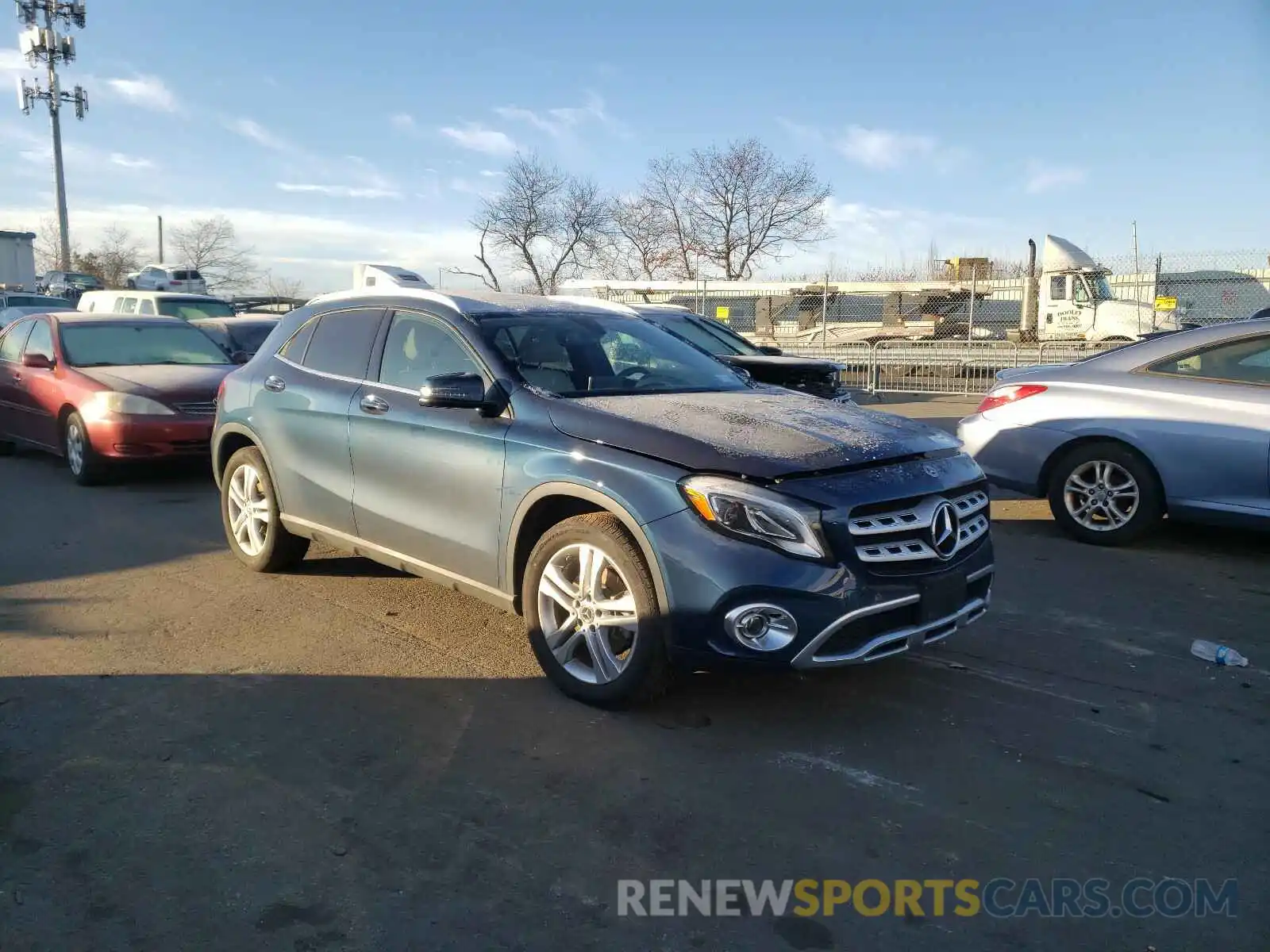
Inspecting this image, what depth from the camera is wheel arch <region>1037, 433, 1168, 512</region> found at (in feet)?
22.6

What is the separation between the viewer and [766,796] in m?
3.46

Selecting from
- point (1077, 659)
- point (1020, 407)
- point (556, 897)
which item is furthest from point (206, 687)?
point (1020, 407)

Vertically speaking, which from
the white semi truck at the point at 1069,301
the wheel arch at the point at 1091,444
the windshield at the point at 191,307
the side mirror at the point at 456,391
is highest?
the white semi truck at the point at 1069,301

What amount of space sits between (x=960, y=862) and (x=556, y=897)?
1.23 m

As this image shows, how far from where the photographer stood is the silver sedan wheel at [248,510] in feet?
20.1

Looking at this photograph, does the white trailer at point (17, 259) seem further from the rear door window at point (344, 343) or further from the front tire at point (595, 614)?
the front tire at point (595, 614)

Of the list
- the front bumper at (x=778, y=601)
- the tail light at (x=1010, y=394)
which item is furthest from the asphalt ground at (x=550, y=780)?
the tail light at (x=1010, y=394)

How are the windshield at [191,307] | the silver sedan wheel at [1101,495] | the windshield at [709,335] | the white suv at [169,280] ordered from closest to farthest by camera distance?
the silver sedan wheel at [1101,495] < the windshield at [709,335] < the windshield at [191,307] < the white suv at [169,280]

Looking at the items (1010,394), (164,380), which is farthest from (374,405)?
(164,380)

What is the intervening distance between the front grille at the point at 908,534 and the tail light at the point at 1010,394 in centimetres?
367

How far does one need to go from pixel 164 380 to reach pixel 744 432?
7186 mm

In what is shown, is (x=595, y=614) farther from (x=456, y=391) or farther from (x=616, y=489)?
(x=456, y=391)

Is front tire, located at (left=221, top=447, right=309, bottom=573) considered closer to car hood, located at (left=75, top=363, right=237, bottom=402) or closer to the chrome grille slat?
car hood, located at (left=75, top=363, right=237, bottom=402)
